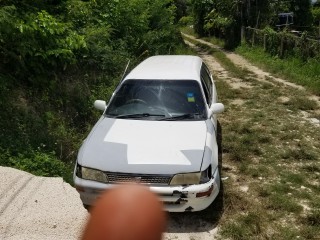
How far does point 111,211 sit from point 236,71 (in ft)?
49.9

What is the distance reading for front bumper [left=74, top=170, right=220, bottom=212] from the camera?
3982 mm

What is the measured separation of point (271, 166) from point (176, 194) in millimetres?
2520

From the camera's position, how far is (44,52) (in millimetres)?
6977

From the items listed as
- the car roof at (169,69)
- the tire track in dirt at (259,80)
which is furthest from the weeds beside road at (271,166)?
the car roof at (169,69)

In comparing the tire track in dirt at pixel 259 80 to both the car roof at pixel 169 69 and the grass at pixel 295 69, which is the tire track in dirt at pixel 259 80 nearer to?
the grass at pixel 295 69

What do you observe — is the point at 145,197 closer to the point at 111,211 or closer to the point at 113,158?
the point at 111,211

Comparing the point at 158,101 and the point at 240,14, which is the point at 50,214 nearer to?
the point at 158,101

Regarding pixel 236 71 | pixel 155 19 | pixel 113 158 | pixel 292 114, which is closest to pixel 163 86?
pixel 113 158

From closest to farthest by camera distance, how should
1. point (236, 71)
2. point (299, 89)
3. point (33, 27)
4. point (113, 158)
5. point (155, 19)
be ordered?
point (113, 158) < point (33, 27) < point (299, 89) < point (236, 71) < point (155, 19)

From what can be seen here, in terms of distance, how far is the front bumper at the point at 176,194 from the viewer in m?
3.98

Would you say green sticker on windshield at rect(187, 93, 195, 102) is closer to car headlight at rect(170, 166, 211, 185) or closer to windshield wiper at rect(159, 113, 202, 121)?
windshield wiper at rect(159, 113, 202, 121)

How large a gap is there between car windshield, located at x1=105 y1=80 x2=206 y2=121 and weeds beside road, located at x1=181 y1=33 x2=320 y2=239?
1228 millimetres

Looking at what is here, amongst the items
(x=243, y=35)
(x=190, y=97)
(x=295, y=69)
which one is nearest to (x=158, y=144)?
(x=190, y=97)

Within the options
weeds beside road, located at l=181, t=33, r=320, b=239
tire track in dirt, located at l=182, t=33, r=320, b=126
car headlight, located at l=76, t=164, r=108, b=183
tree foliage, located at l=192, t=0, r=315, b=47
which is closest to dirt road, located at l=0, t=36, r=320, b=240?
weeds beside road, located at l=181, t=33, r=320, b=239
